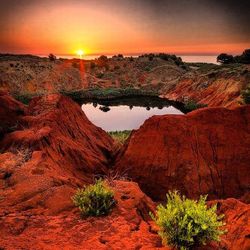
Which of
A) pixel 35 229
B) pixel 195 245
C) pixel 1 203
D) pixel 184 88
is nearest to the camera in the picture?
pixel 195 245

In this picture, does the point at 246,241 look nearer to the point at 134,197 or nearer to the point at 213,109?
the point at 134,197

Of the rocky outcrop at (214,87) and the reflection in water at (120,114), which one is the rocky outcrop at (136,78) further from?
the reflection in water at (120,114)

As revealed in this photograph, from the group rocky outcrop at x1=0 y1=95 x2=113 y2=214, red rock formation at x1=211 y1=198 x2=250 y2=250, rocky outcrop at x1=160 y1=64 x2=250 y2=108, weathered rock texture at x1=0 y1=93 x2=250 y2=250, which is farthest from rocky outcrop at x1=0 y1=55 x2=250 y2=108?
red rock formation at x1=211 y1=198 x2=250 y2=250

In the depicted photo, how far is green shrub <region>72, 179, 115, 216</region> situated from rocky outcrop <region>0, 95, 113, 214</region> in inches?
22.4

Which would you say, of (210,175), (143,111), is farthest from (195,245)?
(143,111)

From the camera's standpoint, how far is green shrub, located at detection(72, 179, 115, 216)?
7875 millimetres

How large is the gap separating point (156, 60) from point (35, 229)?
103 m

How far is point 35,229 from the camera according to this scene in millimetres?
7250

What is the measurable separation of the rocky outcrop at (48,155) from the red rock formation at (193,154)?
2.03m

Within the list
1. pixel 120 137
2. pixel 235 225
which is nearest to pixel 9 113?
pixel 120 137

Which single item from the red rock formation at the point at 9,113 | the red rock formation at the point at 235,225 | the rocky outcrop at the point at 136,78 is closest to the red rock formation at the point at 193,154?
the red rock formation at the point at 235,225

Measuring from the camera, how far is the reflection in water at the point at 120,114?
3850 cm

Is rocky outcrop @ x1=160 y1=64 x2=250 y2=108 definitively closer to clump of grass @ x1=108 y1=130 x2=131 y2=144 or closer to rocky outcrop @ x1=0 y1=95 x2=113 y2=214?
clump of grass @ x1=108 y1=130 x2=131 y2=144

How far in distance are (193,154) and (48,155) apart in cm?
662
